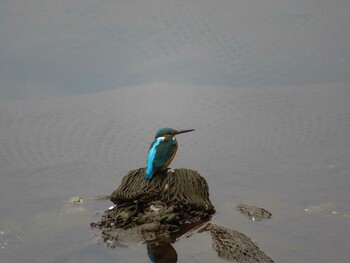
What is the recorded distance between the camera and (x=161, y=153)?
14.5 feet

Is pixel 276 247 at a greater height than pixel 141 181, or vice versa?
pixel 141 181

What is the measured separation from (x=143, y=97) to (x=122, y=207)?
194 centimetres

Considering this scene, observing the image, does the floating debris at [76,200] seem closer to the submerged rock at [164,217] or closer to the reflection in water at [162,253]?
the submerged rock at [164,217]

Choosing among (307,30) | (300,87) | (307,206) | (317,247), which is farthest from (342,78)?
(317,247)

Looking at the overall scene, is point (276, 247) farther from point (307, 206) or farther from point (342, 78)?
point (342, 78)

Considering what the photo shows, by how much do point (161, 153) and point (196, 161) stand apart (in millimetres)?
962

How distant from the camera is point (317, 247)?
422 centimetres

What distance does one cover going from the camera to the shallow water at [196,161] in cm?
432

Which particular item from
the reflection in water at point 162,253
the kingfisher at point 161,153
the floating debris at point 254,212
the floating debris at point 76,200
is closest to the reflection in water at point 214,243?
the reflection in water at point 162,253

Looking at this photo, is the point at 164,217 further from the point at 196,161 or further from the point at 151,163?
the point at 196,161

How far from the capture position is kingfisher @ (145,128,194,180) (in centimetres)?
442

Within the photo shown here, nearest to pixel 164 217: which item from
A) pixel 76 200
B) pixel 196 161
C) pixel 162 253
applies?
pixel 162 253

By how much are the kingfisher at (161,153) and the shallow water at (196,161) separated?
1.47 ft

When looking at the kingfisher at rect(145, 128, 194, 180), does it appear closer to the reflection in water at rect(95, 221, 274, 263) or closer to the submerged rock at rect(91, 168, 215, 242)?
the submerged rock at rect(91, 168, 215, 242)
